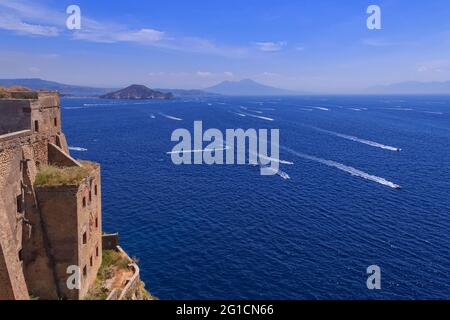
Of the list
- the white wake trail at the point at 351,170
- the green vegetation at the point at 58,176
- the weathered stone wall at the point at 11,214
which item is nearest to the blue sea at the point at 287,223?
the white wake trail at the point at 351,170

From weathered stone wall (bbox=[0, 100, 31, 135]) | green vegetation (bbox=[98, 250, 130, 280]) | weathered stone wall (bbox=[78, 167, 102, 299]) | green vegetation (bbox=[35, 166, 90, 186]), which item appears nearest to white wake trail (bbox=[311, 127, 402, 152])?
green vegetation (bbox=[98, 250, 130, 280])

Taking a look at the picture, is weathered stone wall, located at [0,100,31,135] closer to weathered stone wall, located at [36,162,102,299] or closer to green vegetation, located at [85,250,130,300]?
weathered stone wall, located at [36,162,102,299]

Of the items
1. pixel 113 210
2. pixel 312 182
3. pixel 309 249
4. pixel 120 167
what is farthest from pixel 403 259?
pixel 120 167

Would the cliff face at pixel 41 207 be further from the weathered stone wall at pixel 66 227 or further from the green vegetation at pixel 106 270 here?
the green vegetation at pixel 106 270

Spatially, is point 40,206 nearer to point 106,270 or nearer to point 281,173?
point 106,270

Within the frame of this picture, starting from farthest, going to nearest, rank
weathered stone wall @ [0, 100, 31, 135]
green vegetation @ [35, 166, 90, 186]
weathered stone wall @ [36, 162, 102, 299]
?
weathered stone wall @ [0, 100, 31, 135] < green vegetation @ [35, 166, 90, 186] < weathered stone wall @ [36, 162, 102, 299]

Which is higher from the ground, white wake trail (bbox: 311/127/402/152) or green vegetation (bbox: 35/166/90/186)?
green vegetation (bbox: 35/166/90/186)
